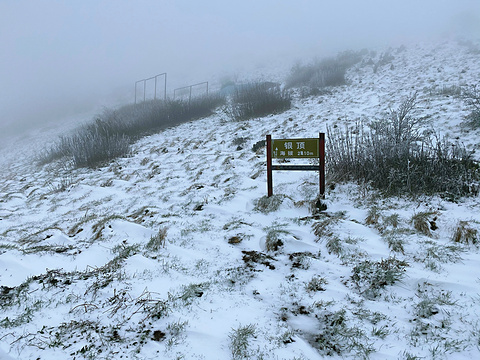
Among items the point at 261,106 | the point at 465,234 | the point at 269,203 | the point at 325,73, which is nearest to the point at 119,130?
the point at 261,106

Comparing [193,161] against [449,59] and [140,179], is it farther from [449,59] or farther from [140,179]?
[449,59]

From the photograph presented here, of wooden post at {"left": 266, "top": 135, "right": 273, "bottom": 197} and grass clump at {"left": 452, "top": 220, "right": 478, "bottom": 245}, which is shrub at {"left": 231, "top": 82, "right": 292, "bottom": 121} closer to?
wooden post at {"left": 266, "top": 135, "right": 273, "bottom": 197}

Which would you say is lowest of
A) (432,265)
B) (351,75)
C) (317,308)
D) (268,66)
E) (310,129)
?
(317,308)

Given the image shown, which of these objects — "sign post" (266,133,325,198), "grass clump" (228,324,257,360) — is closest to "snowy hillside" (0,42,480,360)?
"grass clump" (228,324,257,360)

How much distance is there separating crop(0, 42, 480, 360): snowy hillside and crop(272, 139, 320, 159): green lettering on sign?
638 millimetres

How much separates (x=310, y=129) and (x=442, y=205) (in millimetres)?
4965

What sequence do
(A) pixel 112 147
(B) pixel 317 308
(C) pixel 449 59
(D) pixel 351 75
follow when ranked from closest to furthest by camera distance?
(B) pixel 317 308
(A) pixel 112 147
(C) pixel 449 59
(D) pixel 351 75

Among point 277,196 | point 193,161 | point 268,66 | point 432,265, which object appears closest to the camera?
point 432,265

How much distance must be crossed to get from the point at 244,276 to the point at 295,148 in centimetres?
221

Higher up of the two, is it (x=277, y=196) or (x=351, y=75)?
(x=351, y=75)

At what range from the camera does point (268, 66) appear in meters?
25.9

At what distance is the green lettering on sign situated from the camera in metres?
4.09

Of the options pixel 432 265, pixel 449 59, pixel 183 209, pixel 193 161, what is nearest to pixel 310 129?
pixel 193 161

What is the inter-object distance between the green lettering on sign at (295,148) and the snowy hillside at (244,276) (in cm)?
64
